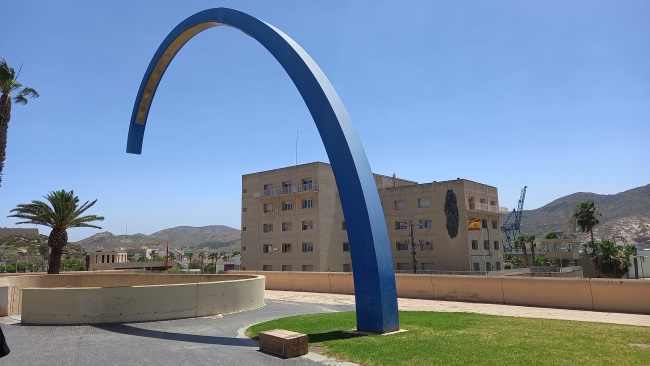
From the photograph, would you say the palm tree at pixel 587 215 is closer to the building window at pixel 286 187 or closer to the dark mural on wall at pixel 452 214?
the dark mural on wall at pixel 452 214

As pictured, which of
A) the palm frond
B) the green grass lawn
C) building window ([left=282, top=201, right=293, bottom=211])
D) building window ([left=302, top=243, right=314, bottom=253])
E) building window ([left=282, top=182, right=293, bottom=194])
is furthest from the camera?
building window ([left=282, top=201, right=293, bottom=211])

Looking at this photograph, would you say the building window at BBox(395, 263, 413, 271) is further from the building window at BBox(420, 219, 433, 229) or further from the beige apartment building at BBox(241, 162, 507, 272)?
the building window at BBox(420, 219, 433, 229)

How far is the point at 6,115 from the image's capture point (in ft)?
120

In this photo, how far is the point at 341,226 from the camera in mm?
61969

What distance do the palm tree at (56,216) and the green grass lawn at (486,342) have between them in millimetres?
27954

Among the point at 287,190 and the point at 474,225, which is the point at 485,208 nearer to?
the point at 474,225

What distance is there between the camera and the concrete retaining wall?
1614cm

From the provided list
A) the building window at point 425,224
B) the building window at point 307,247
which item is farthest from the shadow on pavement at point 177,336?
the building window at point 425,224

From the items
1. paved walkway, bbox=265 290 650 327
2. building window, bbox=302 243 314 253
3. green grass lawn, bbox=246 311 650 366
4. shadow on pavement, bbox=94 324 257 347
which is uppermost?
building window, bbox=302 243 314 253

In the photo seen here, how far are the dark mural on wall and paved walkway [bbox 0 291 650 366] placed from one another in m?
39.4

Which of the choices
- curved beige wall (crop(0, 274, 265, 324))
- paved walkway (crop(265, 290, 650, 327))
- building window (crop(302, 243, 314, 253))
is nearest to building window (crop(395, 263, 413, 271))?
building window (crop(302, 243, 314, 253))

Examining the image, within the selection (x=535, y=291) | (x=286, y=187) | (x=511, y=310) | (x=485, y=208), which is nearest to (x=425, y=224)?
(x=485, y=208)

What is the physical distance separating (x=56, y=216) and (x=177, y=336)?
2783cm

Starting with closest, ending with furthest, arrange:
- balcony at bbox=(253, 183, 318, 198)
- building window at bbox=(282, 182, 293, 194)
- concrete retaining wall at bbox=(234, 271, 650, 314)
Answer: concrete retaining wall at bbox=(234, 271, 650, 314) < balcony at bbox=(253, 183, 318, 198) < building window at bbox=(282, 182, 293, 194)
